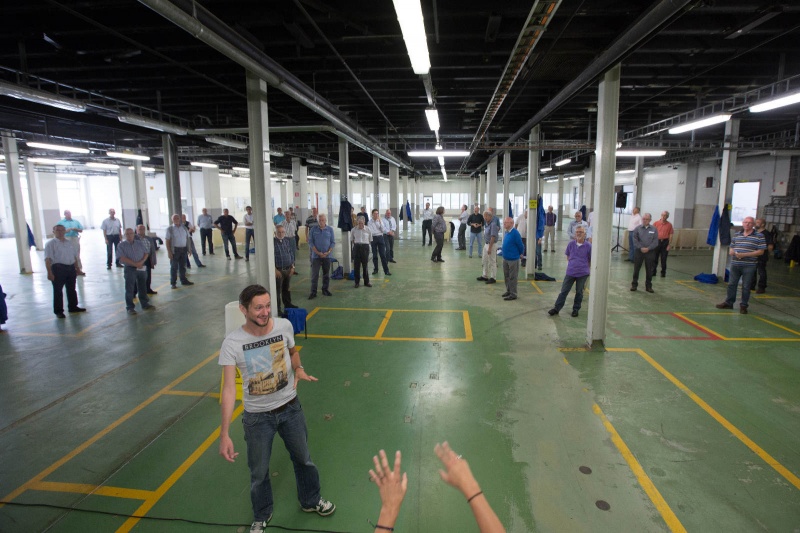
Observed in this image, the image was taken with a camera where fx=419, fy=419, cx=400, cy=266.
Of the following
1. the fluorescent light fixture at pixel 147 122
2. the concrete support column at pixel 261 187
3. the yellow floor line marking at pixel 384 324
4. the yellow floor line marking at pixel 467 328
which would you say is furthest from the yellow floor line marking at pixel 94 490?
the fluorescent light fixture at pixel 147 122

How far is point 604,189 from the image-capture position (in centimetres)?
621

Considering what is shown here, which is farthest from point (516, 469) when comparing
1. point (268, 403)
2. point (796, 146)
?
point (796, 146)

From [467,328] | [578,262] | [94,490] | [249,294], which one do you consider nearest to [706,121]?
[578,262]

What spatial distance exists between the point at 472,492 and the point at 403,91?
9.63 m

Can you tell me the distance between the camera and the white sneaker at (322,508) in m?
3.13

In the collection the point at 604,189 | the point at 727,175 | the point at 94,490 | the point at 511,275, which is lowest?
the point at 94,490

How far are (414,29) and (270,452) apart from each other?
4048mm

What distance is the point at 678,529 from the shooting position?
9.81 feet

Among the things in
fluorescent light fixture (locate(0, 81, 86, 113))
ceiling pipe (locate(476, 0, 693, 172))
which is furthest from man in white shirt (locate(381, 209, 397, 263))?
fluorescent light fixture (locate(0, 81, 86, 113))

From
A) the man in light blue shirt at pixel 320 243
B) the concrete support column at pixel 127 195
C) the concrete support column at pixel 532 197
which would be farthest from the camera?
the concrete support column at pixel 127 195

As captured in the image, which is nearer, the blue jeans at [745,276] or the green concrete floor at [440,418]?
the green concrete floor at [440,418]

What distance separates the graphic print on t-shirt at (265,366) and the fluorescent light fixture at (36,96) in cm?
734

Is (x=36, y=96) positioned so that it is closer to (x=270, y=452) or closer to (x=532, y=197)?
(x=270, y=452)

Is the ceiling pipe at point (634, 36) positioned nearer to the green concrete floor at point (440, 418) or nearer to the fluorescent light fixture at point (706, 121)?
the green concrete floor at point (440, 418)
